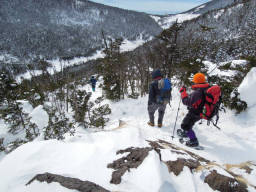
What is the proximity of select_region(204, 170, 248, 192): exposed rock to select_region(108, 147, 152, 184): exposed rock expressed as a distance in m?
1.08

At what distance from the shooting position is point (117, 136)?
3.48 m

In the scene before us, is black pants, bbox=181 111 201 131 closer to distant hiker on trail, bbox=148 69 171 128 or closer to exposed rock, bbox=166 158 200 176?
distant hiker on trail, bbox=148 69 171 128

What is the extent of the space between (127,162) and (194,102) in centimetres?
220

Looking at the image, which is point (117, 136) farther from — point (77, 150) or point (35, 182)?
point (35, 182)

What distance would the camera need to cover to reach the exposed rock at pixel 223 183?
2.03 meters

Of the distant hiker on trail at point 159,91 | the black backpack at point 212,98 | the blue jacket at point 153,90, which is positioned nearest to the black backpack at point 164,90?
the distant hiker on trail at point 159,91

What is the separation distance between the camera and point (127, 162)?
8.16ft

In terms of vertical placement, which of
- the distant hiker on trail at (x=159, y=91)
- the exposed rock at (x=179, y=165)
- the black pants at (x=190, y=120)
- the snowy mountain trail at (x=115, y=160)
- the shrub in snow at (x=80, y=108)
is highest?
the distant hiker on trail at (x=159, y=91)

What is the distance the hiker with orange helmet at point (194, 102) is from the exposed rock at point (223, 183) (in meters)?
1.70

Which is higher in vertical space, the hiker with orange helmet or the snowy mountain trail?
the hiker with orange helmet

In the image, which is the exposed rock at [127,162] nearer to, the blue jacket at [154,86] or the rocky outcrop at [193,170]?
the rocky outcrop at [193,170]

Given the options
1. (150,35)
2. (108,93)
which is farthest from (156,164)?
(150,35)

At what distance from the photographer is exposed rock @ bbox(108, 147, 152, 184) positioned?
218cm

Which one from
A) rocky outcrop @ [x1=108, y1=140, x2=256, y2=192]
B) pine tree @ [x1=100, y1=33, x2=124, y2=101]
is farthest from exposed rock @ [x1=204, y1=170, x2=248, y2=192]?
pine tree @ [x1=100, y1=33, x2=124, y2=101]
